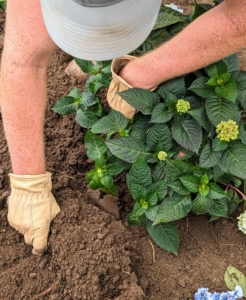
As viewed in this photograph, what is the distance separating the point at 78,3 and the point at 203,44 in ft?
1.92

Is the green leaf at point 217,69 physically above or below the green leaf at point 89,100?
above

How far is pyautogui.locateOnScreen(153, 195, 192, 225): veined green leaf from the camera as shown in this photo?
5.23 ft

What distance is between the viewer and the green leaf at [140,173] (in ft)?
5.21

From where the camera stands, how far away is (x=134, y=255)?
67.5 inches

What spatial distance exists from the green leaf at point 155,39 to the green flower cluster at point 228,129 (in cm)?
44

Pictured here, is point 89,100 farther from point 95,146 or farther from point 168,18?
point 168,18

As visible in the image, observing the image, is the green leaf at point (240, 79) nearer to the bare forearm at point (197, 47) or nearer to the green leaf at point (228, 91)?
the green leaf at point (228, 91)

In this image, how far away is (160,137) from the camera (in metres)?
1.62

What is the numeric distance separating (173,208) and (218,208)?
159 millimetres

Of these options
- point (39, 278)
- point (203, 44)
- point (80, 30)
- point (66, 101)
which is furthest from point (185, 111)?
point (39, 278)

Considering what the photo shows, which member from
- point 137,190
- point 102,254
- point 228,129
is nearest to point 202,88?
point 228,129

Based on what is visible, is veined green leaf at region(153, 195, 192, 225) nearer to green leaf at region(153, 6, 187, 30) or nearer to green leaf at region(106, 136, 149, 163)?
green leaf at region(106, 136, 149, 163)

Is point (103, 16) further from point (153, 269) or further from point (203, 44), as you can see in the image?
point (153, 269)

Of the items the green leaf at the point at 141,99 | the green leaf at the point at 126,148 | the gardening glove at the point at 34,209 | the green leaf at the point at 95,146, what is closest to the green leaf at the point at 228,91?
the green leaf at the point at 141,99
